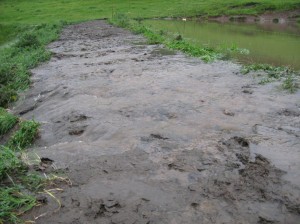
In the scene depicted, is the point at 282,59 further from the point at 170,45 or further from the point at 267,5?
the point at 267,5

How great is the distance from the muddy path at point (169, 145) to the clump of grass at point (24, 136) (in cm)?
23

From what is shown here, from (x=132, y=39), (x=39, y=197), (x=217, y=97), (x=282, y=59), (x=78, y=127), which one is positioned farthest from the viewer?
(x=132, y=39)

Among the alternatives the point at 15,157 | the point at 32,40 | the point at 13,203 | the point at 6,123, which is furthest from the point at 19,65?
the point at 13,203

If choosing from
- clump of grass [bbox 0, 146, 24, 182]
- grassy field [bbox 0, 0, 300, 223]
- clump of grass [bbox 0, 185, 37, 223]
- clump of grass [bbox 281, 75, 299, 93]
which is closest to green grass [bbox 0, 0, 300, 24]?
grassy field [bbox 0, 0, 300, 223]

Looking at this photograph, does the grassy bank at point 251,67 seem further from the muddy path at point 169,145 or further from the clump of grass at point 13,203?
the clump of grass at point 13,203

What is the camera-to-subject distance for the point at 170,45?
650 inches

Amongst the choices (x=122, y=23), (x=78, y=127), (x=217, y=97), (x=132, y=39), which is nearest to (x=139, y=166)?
(x=78, y=127)

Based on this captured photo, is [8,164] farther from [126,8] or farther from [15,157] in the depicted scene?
[126,8]

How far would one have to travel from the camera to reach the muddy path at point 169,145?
466cm

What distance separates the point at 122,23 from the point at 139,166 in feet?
73.8

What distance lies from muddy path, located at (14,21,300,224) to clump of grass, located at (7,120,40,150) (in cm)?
23

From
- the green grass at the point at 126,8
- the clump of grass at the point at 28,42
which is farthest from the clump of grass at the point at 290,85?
the green grass at the point at 126,8

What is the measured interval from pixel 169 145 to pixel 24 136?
117 inches

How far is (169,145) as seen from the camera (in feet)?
21.1
